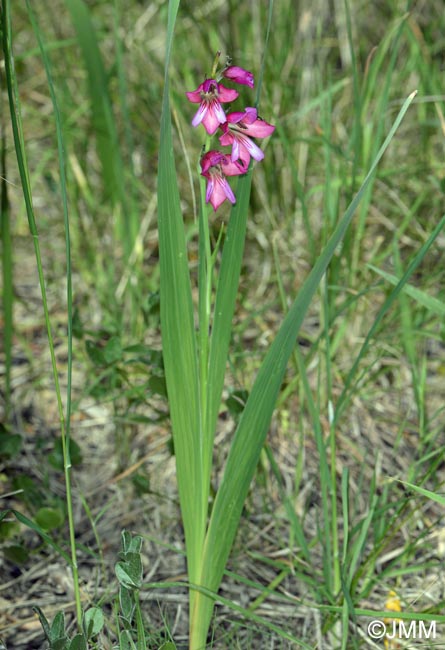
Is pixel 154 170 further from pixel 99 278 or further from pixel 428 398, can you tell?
pixel 428 398

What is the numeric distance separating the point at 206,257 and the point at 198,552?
0.46m

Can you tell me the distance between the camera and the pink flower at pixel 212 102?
1.05 metres

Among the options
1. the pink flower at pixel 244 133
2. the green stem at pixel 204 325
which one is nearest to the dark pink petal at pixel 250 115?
the pink flower at pixel 244 133

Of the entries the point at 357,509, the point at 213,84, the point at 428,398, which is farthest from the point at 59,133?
the point at 428,398

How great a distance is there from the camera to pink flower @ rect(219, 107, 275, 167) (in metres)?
1.07

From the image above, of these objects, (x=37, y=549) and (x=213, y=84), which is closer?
(x=213, y=84)

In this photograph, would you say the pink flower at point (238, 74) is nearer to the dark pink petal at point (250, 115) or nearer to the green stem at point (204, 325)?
the dark pink petal at point (250, 115)

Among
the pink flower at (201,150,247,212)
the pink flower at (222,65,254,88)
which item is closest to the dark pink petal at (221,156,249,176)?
the pink flower at (201,150,247,212)

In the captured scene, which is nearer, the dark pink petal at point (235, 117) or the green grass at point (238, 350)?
the dark pink petal at point (235, 117)

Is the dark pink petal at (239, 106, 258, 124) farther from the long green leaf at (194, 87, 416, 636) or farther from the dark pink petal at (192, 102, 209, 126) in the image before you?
the long green leaf at (194, 87, 416, 636)

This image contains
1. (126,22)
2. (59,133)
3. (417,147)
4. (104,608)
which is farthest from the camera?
(126,22)

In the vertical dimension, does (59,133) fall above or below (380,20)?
above

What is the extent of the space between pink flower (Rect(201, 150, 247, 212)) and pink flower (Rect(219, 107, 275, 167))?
12 mm

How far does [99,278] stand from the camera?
6.71 feet
